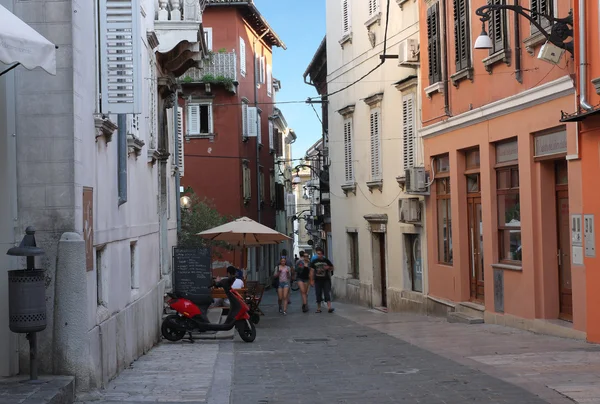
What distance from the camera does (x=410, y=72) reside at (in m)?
23.7

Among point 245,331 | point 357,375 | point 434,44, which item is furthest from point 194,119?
point 357,375

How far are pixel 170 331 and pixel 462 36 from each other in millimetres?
8497

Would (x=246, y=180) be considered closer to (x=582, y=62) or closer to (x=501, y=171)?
(x=501, y=171)

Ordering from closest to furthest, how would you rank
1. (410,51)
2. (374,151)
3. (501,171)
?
(501,171)
(410,51)
(374,151)

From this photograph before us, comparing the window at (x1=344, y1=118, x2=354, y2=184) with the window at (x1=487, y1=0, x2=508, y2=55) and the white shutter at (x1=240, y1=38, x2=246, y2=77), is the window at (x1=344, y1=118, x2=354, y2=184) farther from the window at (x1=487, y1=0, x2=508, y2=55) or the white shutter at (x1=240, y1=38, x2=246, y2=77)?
→ the white shutter at (x1=240, y1=38, x2=246, y2=77)

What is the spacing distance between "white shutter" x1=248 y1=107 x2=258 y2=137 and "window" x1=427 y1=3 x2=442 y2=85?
2197cm

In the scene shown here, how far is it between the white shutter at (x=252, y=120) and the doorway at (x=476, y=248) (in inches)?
962

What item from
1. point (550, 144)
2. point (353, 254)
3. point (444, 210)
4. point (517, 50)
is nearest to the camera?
point (550, 144)

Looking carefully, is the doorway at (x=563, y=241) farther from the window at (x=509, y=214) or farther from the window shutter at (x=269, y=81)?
the window shutter at (x=269, y=81)

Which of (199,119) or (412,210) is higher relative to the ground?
(199,119)

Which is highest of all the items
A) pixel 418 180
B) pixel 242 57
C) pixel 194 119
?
pixel 242 57

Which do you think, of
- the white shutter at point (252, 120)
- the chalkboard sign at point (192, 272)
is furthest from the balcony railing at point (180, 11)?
the white shutter at point (252, 120)

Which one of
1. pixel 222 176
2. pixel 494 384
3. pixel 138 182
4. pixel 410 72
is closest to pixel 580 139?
pixel 494 384

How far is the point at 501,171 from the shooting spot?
17.9 m
